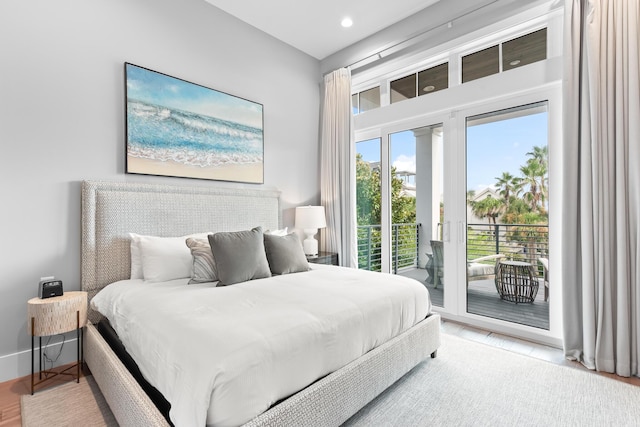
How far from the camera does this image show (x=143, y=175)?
272cm

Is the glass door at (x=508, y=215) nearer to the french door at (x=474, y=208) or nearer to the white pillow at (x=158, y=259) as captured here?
the french door at (x=474, y=208)

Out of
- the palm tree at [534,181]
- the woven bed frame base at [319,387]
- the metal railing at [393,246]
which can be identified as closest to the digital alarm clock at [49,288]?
the woven bed frame base at [319,387]

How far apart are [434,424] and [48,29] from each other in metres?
Result: 3.62

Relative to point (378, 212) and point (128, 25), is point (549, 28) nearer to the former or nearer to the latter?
point (378, 212)

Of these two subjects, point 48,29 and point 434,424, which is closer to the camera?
point 434,424

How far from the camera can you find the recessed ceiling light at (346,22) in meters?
3.38

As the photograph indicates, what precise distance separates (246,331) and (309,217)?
244 cm

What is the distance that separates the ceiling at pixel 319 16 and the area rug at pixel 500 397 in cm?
332

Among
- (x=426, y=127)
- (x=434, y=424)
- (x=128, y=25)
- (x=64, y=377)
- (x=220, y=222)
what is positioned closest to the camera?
(x=434, y=424)

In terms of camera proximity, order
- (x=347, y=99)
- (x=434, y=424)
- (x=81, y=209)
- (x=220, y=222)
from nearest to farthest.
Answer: (x=434, y=424)
(x=81, y=209)
(x=220, y=222)
(x=347, y=99)

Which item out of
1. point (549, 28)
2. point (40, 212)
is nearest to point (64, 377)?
point (40, 212)

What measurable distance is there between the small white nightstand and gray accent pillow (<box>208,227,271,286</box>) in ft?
3.04

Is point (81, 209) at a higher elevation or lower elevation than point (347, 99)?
lower

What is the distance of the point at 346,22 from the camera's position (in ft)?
11.2
